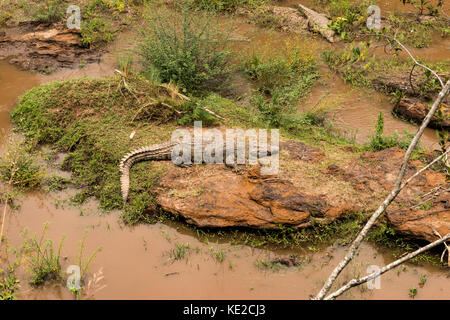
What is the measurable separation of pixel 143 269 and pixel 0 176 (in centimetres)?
228

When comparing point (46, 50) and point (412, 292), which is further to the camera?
point (46, 50)

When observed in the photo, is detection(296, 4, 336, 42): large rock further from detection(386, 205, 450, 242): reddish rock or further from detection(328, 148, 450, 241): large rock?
detection(386, 205, 450, 242): reddish rock

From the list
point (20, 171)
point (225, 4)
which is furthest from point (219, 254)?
point (225, 4)

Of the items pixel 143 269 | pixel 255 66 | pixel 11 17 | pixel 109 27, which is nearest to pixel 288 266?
pixel 143 269

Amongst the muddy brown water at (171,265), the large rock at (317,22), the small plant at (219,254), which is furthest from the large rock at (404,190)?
the large rock at (317,22)

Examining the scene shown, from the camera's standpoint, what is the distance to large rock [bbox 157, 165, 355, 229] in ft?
13.8

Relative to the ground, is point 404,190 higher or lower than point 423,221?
higher

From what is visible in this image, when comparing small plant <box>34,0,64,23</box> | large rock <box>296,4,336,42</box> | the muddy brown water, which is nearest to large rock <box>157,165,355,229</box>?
the muddy brown water

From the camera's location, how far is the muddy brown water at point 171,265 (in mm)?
3746

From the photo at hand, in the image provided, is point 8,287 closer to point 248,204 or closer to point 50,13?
point 248,204

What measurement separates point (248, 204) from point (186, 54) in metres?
2.88

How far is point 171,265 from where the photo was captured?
4.01 m

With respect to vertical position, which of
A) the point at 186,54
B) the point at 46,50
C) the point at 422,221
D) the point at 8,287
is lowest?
the point at 8,287

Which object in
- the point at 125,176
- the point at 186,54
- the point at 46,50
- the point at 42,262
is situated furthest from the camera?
the point at 46,50
